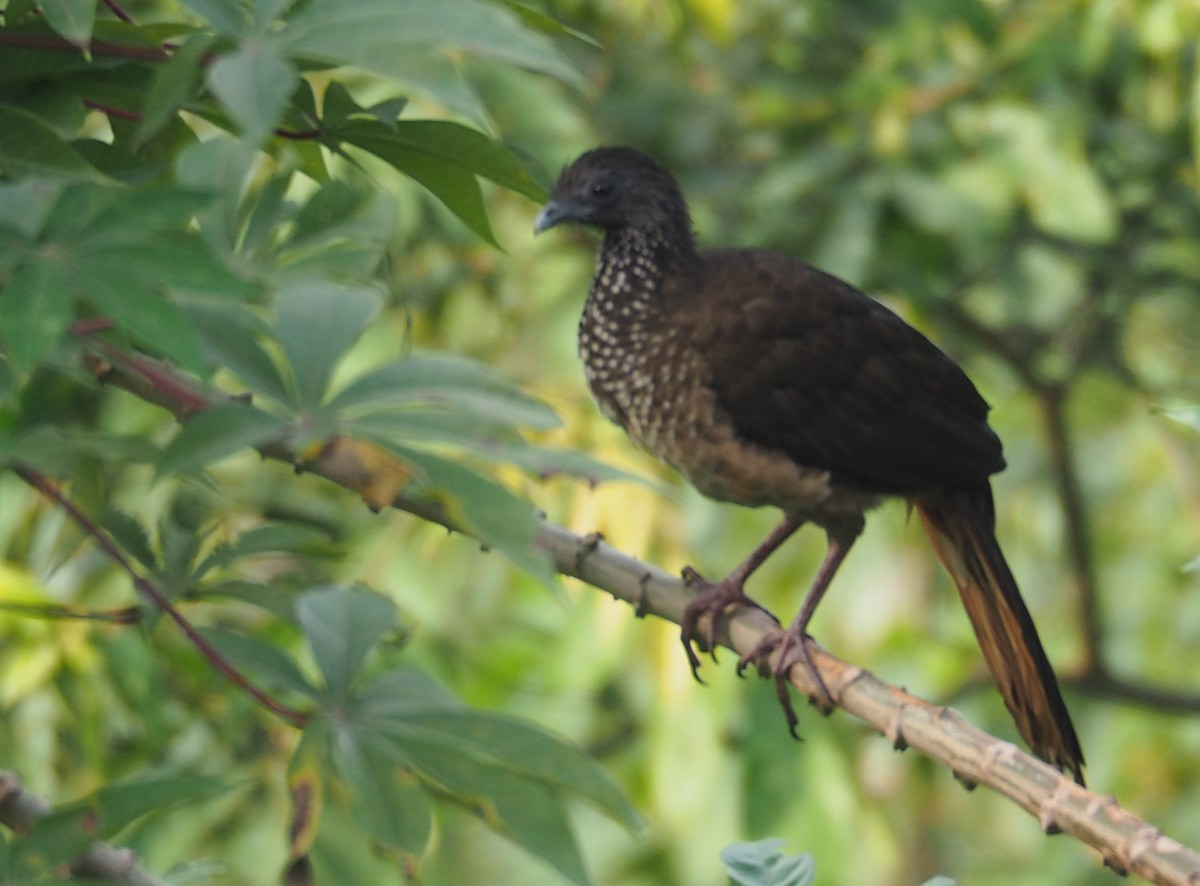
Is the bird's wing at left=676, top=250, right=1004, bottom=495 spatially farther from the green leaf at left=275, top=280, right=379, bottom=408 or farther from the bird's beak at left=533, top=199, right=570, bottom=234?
the green leaf at left=275, top=280, right=379, bottom=408

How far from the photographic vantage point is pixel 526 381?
4367 millimetres

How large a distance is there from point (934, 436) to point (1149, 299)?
316 centimetres

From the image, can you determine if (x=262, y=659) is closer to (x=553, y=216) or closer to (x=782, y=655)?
(x=782, y=655)

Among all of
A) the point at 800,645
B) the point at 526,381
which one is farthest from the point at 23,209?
the point at 526,381

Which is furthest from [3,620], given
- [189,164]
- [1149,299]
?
[1149,299]

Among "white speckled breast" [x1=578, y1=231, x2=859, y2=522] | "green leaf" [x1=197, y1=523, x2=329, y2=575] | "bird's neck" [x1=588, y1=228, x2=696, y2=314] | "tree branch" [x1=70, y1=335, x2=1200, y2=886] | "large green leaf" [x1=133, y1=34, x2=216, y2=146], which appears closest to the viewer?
"large green leaf" [x1=133, y1=34, x2=216, y2=146]

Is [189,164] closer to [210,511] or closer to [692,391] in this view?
[210,511]

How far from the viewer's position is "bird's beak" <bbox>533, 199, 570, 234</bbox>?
9.50 feet

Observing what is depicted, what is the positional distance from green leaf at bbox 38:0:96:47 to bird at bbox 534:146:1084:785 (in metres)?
1.43

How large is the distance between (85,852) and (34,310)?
451mm

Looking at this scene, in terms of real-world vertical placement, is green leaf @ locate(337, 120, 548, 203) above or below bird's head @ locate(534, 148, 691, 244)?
above

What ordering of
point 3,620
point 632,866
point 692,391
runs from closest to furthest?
point 692,391
point 3,620
point 632,866

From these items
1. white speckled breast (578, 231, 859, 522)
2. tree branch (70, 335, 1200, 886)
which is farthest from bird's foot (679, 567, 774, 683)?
tree branch (70, 335, 1200, 886)

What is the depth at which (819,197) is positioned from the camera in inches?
188
